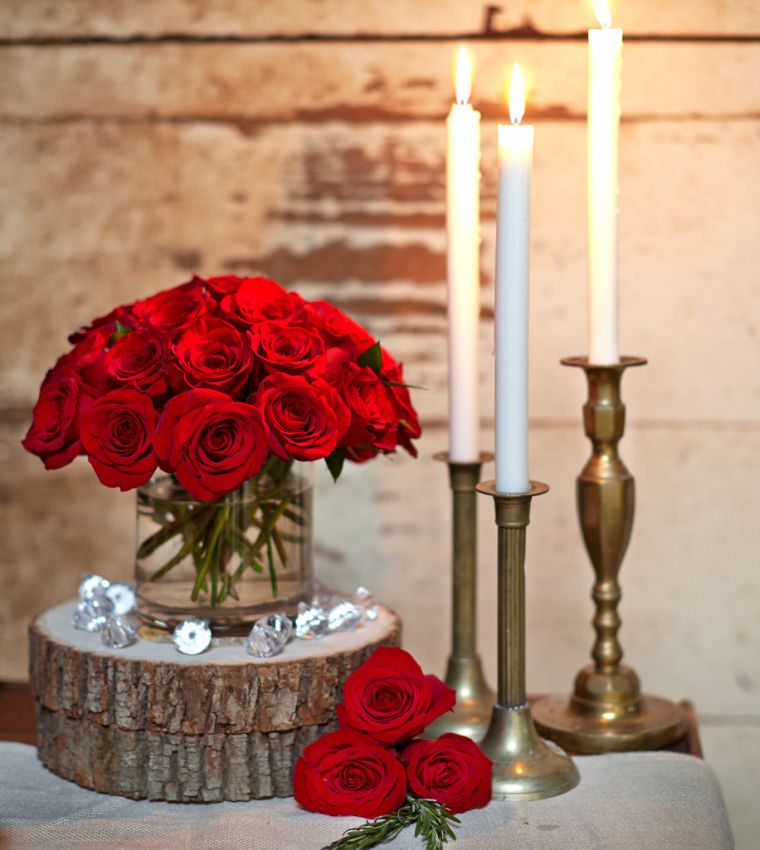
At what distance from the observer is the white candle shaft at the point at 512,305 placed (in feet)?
2.48

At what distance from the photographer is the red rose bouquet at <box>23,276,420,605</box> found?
0.75 m

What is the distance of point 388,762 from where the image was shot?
0.76 meters

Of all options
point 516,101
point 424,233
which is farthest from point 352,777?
point 424,233

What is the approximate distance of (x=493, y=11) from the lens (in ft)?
3.71

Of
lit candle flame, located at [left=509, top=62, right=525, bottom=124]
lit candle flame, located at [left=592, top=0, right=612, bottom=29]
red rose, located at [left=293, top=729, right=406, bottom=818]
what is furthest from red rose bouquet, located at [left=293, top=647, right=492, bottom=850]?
lit candle flame, located at [left=592, top=0, right=612, bottom=29]

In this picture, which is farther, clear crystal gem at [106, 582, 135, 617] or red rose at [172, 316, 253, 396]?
clear crystal gem at [106, 582, 135, 617]

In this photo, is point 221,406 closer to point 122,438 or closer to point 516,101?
point 122,438

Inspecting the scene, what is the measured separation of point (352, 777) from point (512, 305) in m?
0.33

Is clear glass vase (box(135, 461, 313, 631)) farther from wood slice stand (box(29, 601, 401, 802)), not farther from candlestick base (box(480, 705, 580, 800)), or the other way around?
candlestick base (box(480, 705, 580, 800))

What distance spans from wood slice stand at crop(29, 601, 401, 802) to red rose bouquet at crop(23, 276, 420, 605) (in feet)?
0.23

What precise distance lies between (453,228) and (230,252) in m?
0.34

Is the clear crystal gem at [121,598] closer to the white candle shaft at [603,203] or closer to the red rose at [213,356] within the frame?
the red rose at [213,356]

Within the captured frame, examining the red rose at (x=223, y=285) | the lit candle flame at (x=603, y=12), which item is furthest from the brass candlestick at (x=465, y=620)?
the lit candle flame at (x=603, y=12)

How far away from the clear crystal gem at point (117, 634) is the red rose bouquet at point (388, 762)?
5.9 inches
